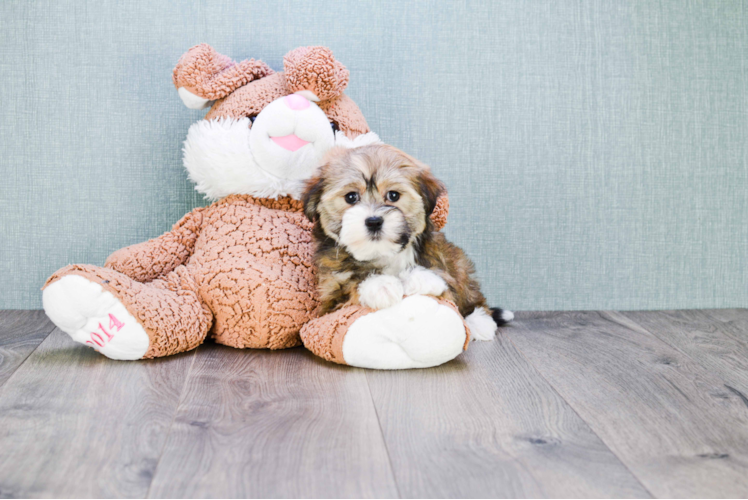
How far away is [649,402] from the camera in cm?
157

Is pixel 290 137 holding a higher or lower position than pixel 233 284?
higher

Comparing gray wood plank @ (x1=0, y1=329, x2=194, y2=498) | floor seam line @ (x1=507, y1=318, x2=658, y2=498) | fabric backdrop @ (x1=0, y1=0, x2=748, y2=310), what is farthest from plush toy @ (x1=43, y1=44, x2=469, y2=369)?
fabric backdrop @ (x1=0, y1=0, x2=748, y2=310)

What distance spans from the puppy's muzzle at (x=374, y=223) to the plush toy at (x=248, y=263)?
223 mm

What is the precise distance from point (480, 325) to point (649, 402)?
2.14ft

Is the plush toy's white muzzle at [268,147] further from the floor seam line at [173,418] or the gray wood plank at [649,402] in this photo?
the gray wood plank at [649,402]

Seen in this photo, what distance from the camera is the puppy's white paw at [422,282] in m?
1.76

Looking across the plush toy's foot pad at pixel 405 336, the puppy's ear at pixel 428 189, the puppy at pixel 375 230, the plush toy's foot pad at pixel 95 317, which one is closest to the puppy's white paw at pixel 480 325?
the puppy at pixel 375 230

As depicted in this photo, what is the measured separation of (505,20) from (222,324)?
149 cm

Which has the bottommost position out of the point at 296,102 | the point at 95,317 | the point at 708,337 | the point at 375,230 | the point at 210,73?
the point at 708,337

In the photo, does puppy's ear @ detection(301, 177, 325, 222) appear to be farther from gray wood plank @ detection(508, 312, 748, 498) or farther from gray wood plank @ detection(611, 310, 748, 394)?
gray wood plank @ detection(611, 310, 748, 394)

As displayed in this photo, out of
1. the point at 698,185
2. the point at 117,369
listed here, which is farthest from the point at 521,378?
the point at 698,185

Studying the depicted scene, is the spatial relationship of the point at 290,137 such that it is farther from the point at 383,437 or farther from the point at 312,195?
the point at 383,437

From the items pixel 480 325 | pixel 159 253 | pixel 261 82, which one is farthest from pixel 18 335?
pixel 480 325

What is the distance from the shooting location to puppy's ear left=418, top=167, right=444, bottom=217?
69.3 inches
